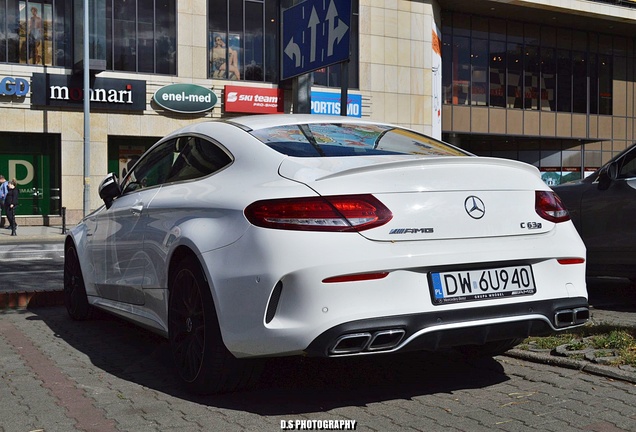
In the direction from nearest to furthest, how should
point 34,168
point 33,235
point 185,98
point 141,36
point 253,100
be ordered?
point 33,235
point 34,168
point 141,36
point 185,98
point 253,100

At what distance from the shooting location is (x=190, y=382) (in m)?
4.29

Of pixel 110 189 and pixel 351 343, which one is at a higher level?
Result: pixel 110 189

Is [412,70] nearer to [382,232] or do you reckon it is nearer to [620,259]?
[620,259]

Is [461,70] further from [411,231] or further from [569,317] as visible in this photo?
[411,231]

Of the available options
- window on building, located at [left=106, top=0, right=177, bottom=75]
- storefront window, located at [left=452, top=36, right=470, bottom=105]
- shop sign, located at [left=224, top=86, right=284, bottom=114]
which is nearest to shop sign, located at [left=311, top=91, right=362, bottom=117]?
Result: shop sign, located at [left=224, top=86, right=284, bottom=114]

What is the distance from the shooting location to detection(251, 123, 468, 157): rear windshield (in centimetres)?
433

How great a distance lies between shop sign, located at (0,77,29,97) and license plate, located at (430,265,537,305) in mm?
25608

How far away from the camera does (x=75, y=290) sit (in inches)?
271

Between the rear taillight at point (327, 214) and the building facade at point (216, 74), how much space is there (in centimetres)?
2092

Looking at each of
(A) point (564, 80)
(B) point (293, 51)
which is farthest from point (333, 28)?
(A) point (564, 80)

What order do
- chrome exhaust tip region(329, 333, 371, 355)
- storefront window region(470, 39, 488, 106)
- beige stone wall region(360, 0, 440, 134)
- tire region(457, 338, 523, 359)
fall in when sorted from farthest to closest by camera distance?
storefront window region(470, 39, 488, 106)
beige stone wall region(360, 0, 440, 134)
tire region(457, 338, 523, 359)
chrome exhaust tip region(329, 333, 371, 355)

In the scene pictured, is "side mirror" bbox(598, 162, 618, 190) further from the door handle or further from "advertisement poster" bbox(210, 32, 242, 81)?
"advertisement poster" bbox(210, 32, 242, 81)

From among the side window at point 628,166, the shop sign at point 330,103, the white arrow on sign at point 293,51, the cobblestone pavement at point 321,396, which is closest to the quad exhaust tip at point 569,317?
the cobblestone pavement at point 321,396

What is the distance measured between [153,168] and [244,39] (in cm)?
2599
